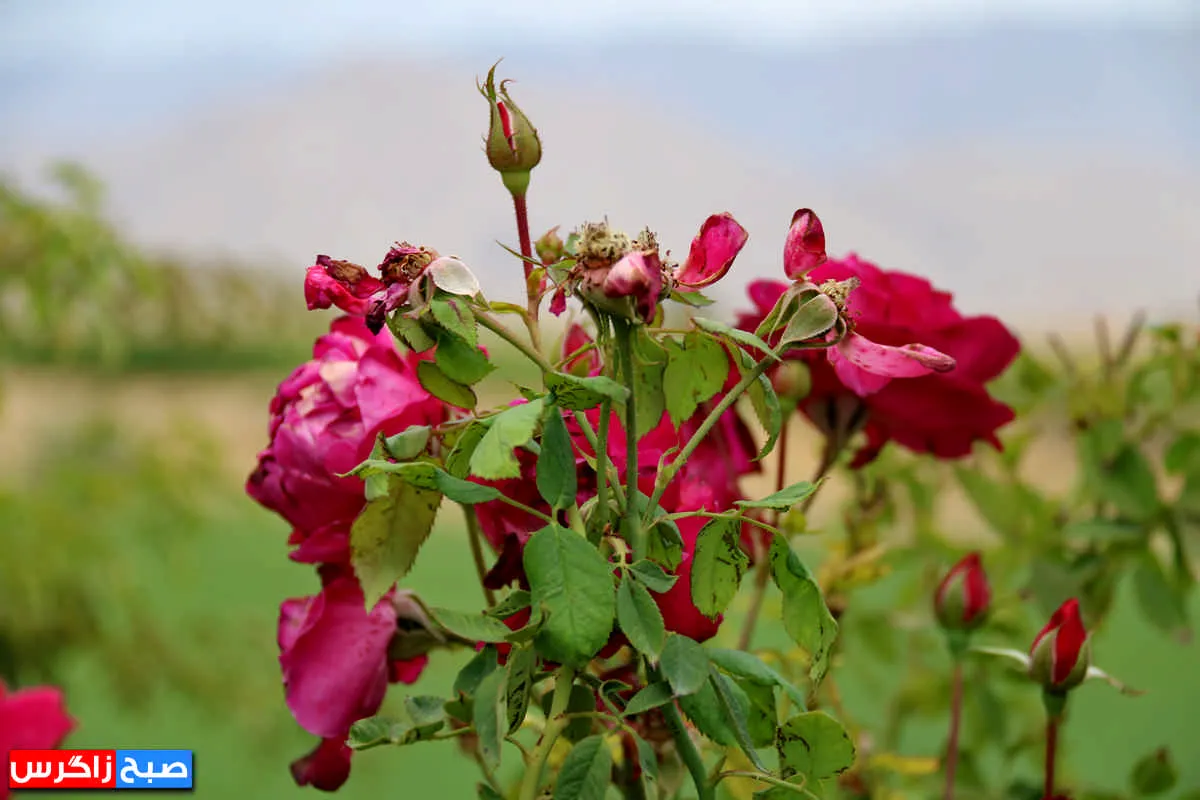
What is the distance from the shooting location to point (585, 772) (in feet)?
0.46

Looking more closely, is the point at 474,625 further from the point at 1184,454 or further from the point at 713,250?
the point at 1184,454

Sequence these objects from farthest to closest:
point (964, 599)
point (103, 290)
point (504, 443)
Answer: point (103, 290) → point (964, 599) → point (504, 443)

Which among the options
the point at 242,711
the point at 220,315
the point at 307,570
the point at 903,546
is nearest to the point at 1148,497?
the point at 903,546

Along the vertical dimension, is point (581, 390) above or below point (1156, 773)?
above

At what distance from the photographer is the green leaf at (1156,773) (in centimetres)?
26

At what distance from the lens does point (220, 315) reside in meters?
1.00

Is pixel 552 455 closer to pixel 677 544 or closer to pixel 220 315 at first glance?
pixel 677 544

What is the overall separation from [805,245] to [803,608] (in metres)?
0.05

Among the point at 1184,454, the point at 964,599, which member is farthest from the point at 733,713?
the point at 1184,454

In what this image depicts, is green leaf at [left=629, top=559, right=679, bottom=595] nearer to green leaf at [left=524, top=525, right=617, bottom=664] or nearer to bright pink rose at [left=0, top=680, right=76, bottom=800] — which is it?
→ green leaf at [left=524, top=525, right=617, bottom=664]

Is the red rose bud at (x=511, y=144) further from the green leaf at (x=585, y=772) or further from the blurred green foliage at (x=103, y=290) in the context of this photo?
the blurred green foliage at (x=103, y=290)

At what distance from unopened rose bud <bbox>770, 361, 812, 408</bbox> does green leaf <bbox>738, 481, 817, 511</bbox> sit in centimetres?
6

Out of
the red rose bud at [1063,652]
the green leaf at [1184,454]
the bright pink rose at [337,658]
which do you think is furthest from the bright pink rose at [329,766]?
the green leaf at [1184,454]

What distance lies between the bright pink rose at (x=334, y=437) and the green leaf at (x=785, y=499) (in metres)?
0.05
